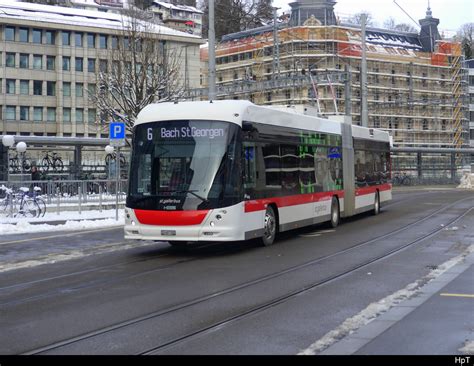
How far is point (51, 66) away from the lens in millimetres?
82688

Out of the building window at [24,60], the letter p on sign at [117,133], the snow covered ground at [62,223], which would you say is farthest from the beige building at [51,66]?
the letter p on sign at [117,133]

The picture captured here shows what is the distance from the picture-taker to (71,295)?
9789 mm

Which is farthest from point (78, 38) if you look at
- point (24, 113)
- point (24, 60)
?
point (24, 113)

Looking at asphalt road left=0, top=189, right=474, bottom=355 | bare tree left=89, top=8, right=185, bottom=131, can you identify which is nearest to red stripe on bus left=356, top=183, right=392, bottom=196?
asphalt road left=0, top=189, right=474, bottom=355

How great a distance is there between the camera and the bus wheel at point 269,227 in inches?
598

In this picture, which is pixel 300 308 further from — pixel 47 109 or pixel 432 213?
pixel 47 109

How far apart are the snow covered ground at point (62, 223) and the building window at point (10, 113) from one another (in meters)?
56.1

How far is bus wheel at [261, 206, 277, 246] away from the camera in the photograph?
1518 cm

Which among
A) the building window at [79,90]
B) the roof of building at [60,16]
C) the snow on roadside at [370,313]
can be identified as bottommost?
the snow on roadside at [370,313]

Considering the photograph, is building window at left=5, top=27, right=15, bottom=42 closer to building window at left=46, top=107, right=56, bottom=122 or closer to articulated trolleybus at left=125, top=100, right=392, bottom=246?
building window at left=46, top=107, right=56, bottom=122

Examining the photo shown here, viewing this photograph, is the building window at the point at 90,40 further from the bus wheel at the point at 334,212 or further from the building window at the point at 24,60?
the bus wheel at the point at 334,212

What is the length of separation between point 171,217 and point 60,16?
7594 cm

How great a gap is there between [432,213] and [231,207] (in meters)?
13.9
